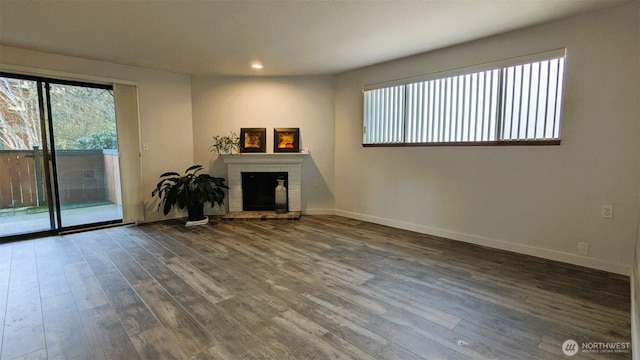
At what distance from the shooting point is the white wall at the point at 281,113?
504 centimetres

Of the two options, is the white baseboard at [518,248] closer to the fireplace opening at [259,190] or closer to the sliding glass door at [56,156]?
the fireplace opening at [259,190]

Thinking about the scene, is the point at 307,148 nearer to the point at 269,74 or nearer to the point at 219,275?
the point at 269,74

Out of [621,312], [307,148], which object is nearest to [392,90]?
[307,148]

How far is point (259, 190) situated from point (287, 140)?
3.39 feet

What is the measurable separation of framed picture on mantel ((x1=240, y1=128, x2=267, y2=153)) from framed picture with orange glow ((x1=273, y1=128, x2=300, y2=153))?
208 mm

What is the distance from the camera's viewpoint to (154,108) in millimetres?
4703

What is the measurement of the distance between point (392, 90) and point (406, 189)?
145cm

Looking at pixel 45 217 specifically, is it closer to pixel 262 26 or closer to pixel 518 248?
pixel 262 26

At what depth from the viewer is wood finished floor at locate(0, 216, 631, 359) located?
5.57ft

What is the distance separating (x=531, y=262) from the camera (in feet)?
9.57

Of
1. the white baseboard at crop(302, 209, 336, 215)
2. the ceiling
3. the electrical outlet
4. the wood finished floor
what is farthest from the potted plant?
the electrical outlet

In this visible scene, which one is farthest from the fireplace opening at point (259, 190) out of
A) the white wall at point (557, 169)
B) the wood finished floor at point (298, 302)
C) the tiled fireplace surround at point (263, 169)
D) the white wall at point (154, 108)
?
the white wall at point (557, 169)

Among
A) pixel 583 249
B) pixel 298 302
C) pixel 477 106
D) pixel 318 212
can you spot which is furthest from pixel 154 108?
pixel 583 249

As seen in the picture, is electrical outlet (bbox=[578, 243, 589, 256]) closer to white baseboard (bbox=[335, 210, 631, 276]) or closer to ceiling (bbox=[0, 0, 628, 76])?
white baseboard (bbox=[335, 210, 631, 276])
